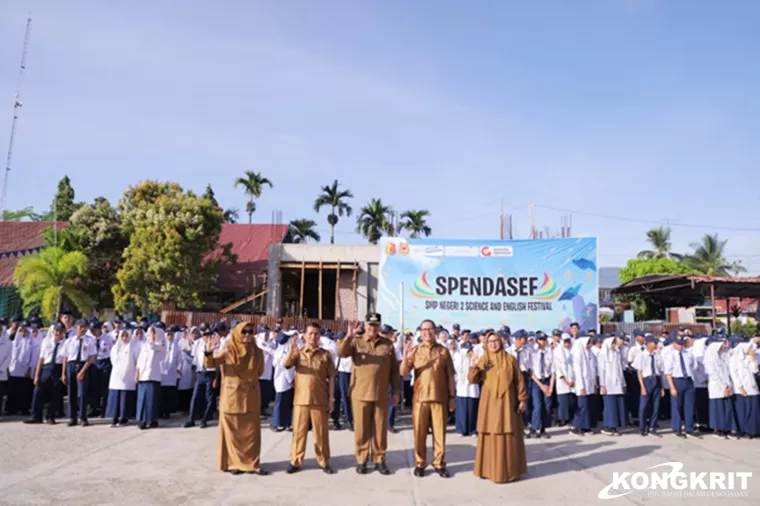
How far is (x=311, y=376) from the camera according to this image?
7039mm

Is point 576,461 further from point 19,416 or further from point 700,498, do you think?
point 19,416

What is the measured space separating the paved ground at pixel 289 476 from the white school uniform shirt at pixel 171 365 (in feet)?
4.77

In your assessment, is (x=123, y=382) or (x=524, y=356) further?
(x=524, y=356)

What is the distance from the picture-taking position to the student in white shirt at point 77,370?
9711 millimetres

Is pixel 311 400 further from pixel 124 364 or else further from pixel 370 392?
pixel 124 364

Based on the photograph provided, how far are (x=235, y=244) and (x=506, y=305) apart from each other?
1540 centimetres

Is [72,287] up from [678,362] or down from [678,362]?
up

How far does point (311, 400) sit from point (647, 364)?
21.7 ft

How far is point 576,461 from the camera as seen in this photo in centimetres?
773

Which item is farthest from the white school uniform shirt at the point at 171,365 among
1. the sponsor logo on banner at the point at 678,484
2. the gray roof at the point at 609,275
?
the gray roof at the point at 609,275

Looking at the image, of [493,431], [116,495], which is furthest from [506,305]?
[116,495]

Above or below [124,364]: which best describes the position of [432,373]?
above

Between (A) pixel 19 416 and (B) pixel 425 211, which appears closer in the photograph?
(A) pixel 19 416

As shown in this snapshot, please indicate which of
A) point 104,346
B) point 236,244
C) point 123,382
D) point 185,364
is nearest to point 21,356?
point 104,346
